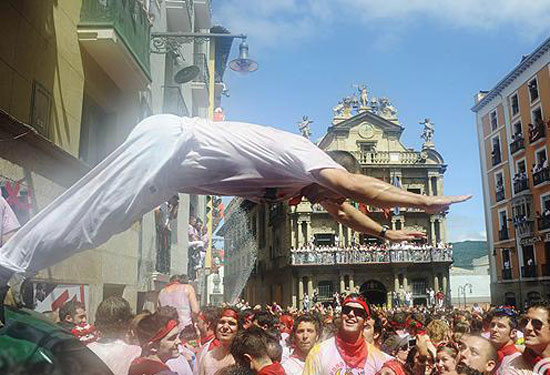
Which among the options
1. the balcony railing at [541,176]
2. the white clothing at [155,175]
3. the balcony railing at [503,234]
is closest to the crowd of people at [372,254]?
→ the balcony railing at [503,234]

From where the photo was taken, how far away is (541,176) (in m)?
37.5

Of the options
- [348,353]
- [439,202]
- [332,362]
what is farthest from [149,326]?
[439,202]

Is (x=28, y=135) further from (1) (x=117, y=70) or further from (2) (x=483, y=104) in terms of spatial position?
(2) (x=483, y=104)

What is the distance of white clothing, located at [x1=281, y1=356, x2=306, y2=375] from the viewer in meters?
5.72

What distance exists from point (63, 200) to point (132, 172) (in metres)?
0.41

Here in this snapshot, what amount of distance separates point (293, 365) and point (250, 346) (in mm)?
1510

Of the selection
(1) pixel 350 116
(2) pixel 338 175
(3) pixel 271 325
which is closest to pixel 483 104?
(1) pixel 350 116

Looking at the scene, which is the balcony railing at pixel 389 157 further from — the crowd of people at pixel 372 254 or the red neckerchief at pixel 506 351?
the red neckerchief at pixel 506 351

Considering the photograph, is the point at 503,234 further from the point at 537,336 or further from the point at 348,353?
the point at 348,353

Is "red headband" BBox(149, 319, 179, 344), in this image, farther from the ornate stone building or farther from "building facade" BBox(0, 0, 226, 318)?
the ornate stone building

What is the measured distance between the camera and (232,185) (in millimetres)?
3771

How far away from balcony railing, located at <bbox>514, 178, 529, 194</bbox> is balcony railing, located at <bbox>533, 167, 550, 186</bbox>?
0.97 meters

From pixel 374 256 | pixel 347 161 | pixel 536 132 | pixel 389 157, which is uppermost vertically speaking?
pixel 389 157

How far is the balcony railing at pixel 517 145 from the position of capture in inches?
1580
